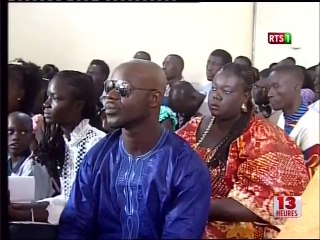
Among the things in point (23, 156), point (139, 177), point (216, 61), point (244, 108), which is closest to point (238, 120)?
point (244, 108)

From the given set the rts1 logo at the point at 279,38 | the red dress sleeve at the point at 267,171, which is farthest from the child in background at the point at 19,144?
the rts1 logo at the point at 279,38

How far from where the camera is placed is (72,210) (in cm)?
136

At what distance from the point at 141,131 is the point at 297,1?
43 cm

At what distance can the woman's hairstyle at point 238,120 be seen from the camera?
1326mm

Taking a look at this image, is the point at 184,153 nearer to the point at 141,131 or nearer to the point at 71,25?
the point at 141,131

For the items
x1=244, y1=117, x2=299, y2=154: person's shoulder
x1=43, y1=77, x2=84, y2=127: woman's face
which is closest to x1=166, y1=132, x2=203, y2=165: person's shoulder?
x1=244, y1=117, x2=299, y2=154: person's shoulder

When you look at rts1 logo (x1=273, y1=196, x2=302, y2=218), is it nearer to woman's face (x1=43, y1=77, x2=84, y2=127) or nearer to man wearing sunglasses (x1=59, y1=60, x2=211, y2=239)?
man wearing sunglasses (x1=59, y1=60, x2=211, y2=239)

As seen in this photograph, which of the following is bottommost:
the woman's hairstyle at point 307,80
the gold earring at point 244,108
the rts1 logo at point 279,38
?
the gold earring at point 244,108

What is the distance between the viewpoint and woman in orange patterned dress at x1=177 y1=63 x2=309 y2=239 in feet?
4.32

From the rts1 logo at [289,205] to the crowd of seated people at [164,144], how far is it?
1 cm

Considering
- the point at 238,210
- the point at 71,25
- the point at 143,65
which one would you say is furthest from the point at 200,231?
the point at 71,25

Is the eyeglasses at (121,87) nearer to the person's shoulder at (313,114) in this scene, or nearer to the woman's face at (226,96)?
the woman's face at (226,96)

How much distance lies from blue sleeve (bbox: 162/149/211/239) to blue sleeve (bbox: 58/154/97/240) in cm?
17

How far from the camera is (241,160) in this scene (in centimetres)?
132
